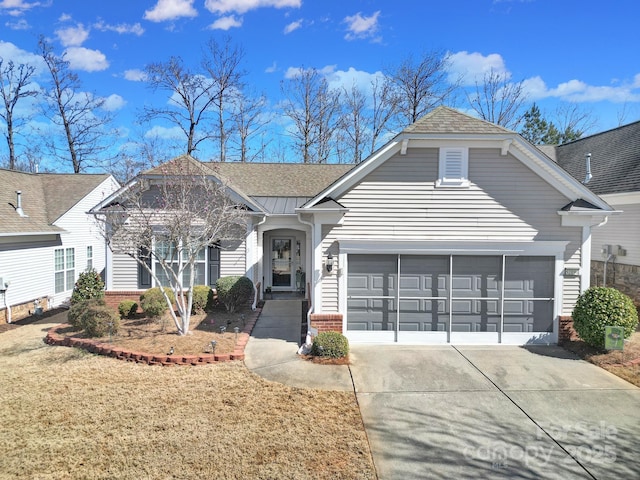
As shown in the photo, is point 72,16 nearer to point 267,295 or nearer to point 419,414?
point 267,295

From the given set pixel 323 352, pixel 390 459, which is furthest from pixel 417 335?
pixel 390 459

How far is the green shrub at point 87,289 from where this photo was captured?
1227cm

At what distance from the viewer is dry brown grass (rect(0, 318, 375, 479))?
4281 millimetres

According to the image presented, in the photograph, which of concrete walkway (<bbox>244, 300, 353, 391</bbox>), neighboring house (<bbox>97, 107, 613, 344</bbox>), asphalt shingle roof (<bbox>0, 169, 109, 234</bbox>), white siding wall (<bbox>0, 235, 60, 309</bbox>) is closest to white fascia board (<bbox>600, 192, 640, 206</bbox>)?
neighboring house (<bbox>97, 107, 613, 344</bbox>)

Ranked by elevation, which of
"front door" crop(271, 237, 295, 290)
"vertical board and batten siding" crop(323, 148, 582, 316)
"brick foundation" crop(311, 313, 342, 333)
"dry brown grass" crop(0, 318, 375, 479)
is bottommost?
"dry brown grass" crop(0, 318, 375, 479)

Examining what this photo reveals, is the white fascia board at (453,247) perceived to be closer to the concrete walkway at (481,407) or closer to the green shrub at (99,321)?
the concrete walkway at (481,407)

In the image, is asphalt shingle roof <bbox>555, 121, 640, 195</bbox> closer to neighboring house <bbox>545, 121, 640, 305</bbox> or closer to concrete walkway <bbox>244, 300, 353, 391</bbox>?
neighboring house <bbox>545, 121, 640, 305</bbox>

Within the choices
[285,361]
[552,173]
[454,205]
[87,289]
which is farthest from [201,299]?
[552,173]

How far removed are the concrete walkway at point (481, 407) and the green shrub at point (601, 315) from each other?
26.8 inches

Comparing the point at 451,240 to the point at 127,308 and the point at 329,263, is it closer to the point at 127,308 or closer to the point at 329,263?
the point at 329,263

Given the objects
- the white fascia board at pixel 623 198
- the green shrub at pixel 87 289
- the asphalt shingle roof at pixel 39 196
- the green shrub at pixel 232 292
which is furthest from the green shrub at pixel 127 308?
the white fascia board at pixel 623 198

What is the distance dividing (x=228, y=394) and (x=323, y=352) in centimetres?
239

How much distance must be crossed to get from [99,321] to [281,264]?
788 cm

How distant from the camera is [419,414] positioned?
5.58 m
